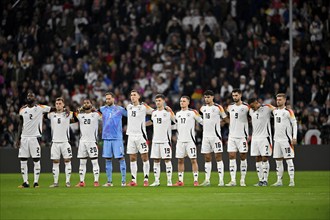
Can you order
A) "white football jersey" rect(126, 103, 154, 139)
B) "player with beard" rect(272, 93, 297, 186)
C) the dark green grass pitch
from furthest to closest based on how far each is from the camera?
"white football jersey" rect(126, 103, 154, 139), "player with beard" rect(272, 93, 297, 186), the dark green grass pitch

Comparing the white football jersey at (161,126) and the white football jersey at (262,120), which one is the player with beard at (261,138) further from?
the white football jersey at (161,126)

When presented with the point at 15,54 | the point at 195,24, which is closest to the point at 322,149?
the point at 195,24

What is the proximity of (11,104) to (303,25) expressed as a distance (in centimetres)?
1226

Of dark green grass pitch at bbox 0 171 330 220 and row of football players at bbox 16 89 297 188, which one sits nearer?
dark green grass pitch at bbox 0 171 330 220

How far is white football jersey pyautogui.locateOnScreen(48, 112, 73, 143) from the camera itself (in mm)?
23594

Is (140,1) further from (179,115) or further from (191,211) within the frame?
(191,211)

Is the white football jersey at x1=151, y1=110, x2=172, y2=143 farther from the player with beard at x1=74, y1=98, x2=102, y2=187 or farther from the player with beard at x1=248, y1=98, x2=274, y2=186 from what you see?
the player with beard at x1=248, y1=98, x2=274, y2=186

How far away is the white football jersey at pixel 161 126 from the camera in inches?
940

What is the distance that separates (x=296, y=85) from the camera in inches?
1323

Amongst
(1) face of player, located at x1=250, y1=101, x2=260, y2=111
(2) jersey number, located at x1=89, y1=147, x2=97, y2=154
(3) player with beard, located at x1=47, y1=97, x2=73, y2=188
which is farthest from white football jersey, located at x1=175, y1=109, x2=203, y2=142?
(3) player with beard, located at x1=47, y1=97, x2=73, y2=188

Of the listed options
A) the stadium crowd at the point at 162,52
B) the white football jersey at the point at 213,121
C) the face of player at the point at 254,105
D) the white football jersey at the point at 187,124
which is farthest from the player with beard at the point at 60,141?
the stadium crowd at the point at 162,52

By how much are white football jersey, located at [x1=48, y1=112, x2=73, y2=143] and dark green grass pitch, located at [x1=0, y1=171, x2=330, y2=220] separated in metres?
1.37

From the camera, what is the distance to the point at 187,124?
939 inches

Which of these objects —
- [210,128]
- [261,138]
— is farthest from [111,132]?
[261,138]
